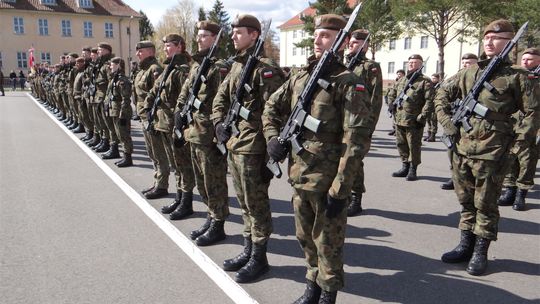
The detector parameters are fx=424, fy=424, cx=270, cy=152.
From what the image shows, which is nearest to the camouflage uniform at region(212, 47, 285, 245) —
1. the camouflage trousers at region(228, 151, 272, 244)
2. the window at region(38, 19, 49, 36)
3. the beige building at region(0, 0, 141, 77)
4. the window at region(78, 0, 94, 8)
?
the camouflage trousers at region(228, 151, 272, 244)

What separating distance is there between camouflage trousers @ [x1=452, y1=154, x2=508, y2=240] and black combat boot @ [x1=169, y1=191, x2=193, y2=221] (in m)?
3.16

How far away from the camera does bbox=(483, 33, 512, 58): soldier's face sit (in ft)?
12.4

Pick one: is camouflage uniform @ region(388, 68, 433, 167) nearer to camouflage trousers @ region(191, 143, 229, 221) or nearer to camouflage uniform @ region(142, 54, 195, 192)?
camouflage uniform @ region(142, 54, 195, 192)

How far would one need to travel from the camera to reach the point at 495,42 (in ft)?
12.5

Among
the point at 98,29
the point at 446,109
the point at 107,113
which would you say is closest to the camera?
the point at 446,109

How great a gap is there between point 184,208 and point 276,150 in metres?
2.63

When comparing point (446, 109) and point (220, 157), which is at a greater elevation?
point (446, 109)

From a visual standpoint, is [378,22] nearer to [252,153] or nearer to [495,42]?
[495,42]

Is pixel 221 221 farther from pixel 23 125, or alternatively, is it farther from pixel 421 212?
pixel 23 125

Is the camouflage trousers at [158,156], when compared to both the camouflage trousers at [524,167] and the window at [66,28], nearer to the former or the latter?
the camouflage trousers at [524,167]

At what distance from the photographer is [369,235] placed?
15.8ft

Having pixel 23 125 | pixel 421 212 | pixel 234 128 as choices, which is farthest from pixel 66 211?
pixel 23 125

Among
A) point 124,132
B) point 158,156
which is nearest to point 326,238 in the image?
point 158,156

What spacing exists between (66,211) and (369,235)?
3908 mm
